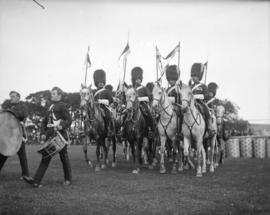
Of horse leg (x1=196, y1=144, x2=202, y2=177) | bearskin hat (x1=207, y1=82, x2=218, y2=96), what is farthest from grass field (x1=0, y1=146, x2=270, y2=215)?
bearskin hat (x1=207, y1=82, x2=218, y2=96)

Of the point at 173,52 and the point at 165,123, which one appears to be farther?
the point at 173,52

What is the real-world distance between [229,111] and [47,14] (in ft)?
220

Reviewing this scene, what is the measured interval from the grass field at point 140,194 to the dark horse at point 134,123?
1.29 m

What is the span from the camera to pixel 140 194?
10.4 meters

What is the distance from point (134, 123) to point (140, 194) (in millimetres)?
5022

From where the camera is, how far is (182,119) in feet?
47.6

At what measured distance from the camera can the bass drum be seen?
10930 mm

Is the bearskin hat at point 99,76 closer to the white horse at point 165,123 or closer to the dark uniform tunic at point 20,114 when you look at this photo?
the white horse at point 165,123

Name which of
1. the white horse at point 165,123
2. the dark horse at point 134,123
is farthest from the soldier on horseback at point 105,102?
the white horse at point 165,123

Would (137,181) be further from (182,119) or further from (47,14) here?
(47,14)

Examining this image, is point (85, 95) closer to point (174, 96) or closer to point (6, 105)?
point (6, 105)

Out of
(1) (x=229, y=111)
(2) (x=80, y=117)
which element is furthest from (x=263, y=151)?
(1) (x=229, y=111)

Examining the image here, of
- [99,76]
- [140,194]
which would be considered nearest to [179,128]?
[140,194]

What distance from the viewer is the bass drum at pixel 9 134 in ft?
35.9
